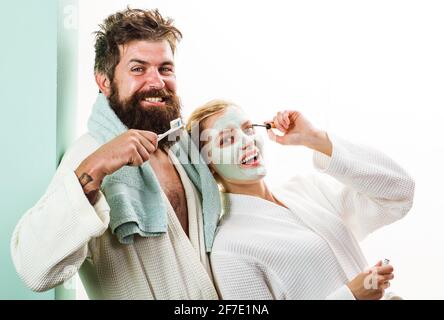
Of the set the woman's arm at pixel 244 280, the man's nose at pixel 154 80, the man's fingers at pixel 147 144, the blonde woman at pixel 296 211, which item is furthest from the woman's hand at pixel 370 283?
the man's nose at pixel 154 80

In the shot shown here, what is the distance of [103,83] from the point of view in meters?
1.41

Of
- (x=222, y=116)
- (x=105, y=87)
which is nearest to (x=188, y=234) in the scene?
(x=222, y=116)

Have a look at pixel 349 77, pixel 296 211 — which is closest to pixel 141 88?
pixel 296 211

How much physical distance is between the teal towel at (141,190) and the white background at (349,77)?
0.18 metres

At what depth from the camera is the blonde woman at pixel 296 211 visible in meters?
1.29

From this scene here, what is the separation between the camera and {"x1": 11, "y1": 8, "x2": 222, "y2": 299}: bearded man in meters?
1.14

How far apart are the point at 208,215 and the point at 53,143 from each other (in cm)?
39

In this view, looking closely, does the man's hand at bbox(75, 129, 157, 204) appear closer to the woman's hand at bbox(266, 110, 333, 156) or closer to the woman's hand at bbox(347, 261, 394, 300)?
the woman's hand at bbox(266, 110, 333, 156)

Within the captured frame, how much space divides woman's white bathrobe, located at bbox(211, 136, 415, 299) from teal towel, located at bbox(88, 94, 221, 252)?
0.06 metres

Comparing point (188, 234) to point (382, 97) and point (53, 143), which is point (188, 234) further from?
point (382, 97)

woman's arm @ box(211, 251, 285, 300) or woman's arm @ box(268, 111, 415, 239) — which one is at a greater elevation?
woman's arm @ box(268, 111, 415, 239)

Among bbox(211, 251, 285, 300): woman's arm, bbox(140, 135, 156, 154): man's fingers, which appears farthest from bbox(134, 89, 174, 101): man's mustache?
bbox(211, 251, 285, 300): woman's arm

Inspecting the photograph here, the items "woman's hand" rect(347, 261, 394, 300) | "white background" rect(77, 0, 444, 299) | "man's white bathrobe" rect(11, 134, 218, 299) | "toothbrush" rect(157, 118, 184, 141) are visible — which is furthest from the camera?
"white background" rect(77, 0, 444, 299)

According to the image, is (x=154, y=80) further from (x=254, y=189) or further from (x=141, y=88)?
(x=254, y=189)
